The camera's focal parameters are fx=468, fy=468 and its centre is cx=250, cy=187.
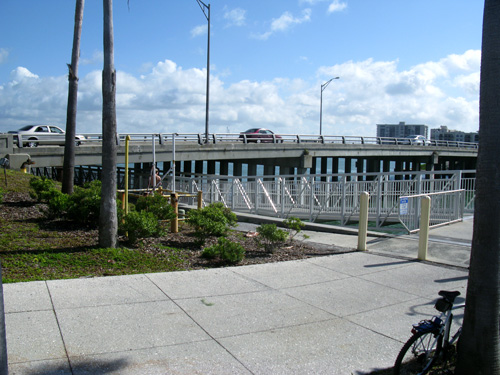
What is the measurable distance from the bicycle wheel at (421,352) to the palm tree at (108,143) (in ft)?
18.9


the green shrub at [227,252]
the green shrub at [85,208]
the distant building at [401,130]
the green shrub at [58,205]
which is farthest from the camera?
the distant building at [401,130]

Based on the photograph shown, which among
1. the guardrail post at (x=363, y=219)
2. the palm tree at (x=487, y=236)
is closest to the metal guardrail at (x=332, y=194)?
the guardrail post at (x=363, y=219)

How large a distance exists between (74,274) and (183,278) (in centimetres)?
164

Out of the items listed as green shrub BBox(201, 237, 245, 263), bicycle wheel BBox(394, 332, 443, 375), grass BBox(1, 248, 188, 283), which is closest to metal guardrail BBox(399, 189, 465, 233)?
green shrub BBox(201, 237, 245, 263)

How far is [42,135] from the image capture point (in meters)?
27.7

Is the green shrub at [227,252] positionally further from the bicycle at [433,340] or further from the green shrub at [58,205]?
the bicycle at [433,340]

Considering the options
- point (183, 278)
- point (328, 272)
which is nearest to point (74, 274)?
point (183, 278)

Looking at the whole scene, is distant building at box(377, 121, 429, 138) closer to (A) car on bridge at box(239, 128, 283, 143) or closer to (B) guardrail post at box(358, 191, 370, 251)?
(A) car on bridge at box(239, 128, 283, 143)

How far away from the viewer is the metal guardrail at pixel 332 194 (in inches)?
559

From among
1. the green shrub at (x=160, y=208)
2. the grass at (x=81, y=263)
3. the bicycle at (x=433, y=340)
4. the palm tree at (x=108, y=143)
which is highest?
the palm tree at (x=108, y=143)

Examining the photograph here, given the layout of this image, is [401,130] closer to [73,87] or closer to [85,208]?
[73,87]

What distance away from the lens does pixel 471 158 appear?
76062mm

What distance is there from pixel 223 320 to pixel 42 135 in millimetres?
25650

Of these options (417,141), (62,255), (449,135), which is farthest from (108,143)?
(449,135)
